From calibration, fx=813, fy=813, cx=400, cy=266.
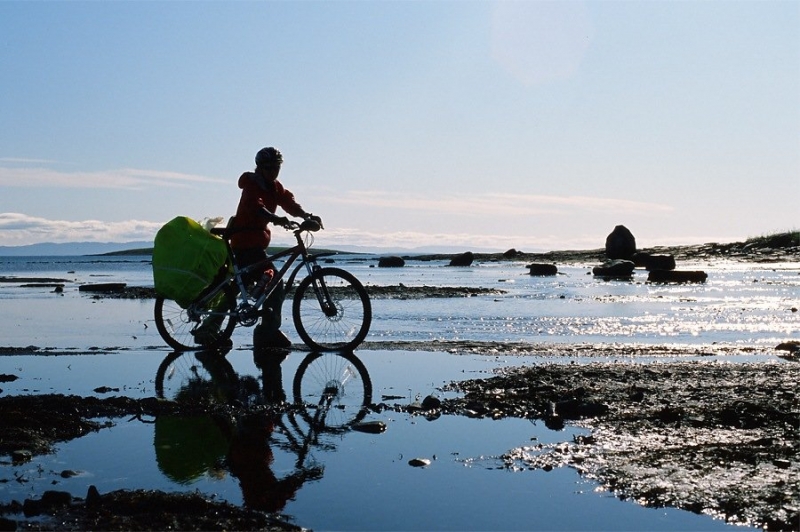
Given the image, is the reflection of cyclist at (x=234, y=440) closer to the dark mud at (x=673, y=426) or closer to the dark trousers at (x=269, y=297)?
the dark mud at (x=673, y=426)

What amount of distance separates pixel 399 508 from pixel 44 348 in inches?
343

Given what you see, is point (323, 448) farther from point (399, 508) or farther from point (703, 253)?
point (703, 253)

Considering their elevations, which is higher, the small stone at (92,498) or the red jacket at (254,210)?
the red jacket at (254,210)

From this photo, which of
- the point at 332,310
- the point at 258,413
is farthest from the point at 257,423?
the point at 332,310

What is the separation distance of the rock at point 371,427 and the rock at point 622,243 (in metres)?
61.2

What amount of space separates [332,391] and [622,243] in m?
60.0

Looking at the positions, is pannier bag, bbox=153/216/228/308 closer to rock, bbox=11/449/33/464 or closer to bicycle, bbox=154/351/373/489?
bicycle, bbox=154/351/373/489

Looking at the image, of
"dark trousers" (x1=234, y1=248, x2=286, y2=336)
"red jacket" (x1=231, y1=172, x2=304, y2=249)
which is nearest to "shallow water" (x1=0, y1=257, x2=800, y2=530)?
"dark trousers" (x1=234, y1=248, x2=286, y2=336)

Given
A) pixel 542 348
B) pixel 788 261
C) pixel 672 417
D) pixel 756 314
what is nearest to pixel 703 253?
pixel 788 261

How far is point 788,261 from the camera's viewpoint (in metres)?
55.2

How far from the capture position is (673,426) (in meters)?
5.97

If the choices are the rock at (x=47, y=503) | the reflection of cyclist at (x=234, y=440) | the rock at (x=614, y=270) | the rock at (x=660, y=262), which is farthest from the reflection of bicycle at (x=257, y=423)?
the rock at (x=660, y=262)

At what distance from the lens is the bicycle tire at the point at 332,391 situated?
6.47 metres

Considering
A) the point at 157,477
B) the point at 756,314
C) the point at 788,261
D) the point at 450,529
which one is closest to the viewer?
the point at 450,529
